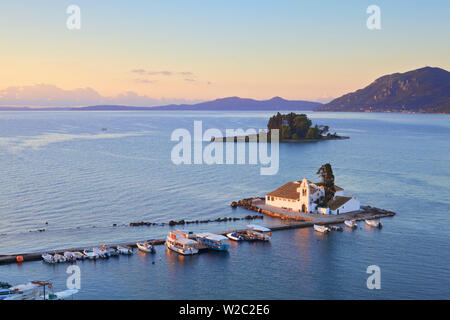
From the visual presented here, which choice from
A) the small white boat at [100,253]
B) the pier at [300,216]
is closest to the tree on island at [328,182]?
the pier at [300,216]

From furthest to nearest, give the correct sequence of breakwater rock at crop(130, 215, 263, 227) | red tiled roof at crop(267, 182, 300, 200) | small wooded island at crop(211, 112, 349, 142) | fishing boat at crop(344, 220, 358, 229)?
small wooded island at crop(211, 112, 349, 142)
red tiled roof at crop(267, 182, 300, 200)
breakwater rock at crop(130, 215, 263, 227)
fishing boat at crop(344, 220, 358, 229)

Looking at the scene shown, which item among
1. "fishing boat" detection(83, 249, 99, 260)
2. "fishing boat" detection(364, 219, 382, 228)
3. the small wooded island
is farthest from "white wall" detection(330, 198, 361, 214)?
the small wooded island

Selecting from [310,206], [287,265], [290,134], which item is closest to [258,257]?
[287,265]

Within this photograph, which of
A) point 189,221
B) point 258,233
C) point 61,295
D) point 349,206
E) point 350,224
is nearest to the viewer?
point 61,295

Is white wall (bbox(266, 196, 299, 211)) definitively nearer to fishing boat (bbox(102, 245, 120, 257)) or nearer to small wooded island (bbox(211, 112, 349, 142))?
fishing boat (bbox(102, 245, 120, 257))

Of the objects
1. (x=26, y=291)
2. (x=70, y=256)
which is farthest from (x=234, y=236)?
(x=26, y=291)

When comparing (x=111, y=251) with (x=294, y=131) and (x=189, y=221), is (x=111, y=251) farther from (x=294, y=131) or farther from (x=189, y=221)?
(x=294, y=131)
